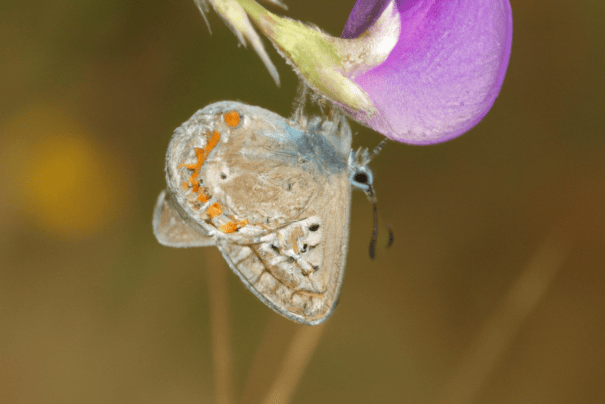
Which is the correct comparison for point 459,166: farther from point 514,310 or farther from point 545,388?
point 545,388

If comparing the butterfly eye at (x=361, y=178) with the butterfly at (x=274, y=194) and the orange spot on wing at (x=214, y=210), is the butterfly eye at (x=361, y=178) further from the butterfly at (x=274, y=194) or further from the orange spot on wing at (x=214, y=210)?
the orange spot on wing at (x=214, y=210)

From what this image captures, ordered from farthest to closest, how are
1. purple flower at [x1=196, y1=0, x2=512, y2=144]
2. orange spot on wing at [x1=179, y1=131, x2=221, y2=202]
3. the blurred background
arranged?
the blurred background → orange spot on wing at [x1=179, y1=131, x2=221, y2=202] → purple flower at [x1=196, y1=0, x2=512, y2=144]

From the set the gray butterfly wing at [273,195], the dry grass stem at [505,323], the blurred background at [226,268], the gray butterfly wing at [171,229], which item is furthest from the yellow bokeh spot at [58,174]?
the dry grass stem at [505,323]

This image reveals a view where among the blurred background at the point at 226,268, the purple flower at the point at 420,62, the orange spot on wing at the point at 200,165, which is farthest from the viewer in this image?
the blurred background at the point at 226,268

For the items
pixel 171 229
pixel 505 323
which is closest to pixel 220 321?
pixel 171 229

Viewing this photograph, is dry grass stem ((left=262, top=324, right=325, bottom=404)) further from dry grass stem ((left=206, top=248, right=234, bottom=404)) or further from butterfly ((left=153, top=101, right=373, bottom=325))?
butterfly ((left=153, top=101, right=373, bottom=325))

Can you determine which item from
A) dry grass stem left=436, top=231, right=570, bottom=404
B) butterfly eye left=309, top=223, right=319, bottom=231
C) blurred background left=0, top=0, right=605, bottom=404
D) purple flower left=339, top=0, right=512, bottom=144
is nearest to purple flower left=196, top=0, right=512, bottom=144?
purple flower left=339, top=0, right=512, bottom=144
